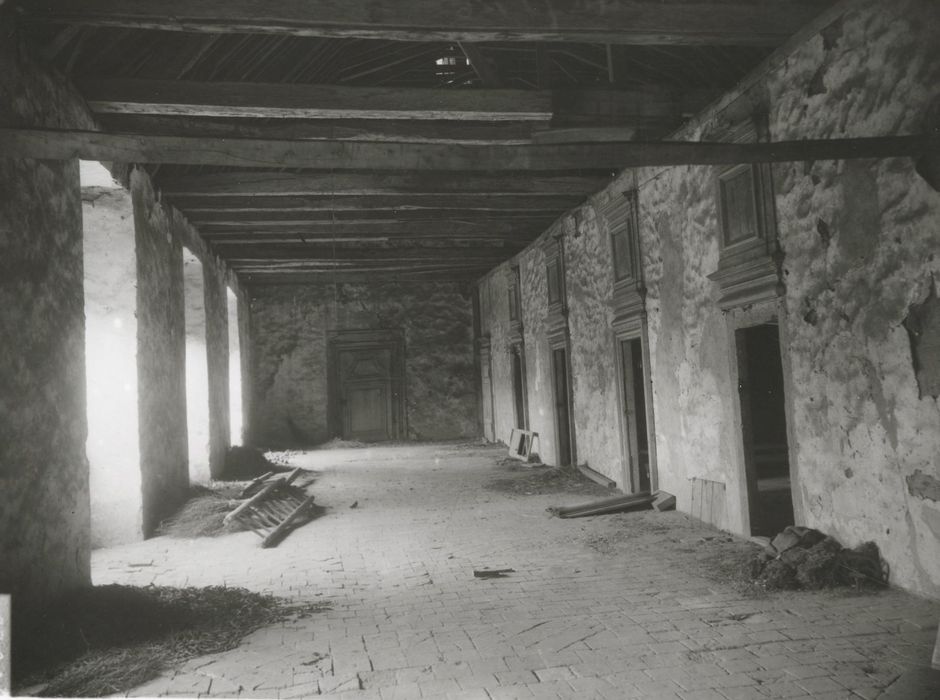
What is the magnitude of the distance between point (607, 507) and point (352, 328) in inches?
438

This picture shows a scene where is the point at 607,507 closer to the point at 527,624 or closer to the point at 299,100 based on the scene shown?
the point at 527,624

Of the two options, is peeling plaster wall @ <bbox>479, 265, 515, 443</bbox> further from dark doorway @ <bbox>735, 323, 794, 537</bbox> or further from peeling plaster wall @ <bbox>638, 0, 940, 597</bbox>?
peeling plaster wall @ <bbox>638, 0, 940, 597</bbox>

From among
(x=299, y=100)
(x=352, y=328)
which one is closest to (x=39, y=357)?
(x=299, y=100)

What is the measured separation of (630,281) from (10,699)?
7187 mm

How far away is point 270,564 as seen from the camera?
5934 mm

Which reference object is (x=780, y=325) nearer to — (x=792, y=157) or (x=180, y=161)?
(x=792, y=157)

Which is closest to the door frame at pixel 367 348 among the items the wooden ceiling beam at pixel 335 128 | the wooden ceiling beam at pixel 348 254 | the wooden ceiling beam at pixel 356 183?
the wooden ceiling beam at pixel 348 254

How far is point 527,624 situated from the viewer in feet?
13.8

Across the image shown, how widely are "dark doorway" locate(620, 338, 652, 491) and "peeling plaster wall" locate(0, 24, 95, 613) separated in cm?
609

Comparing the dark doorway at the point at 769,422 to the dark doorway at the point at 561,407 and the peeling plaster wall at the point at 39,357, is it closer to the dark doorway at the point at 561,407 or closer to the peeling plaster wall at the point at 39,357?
the dark doorway at the point at 561,407

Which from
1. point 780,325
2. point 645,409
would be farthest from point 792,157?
point 645,409

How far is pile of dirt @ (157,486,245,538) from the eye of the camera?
714 centimetres

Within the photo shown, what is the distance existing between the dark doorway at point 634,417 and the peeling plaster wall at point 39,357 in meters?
6.09

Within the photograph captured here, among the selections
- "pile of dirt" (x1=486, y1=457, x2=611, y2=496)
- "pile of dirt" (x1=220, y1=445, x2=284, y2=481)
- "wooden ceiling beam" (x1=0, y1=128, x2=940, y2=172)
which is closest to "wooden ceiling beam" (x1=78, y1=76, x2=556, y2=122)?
"wooden ceiling beam" (x1=0, y1=128, x2=940, y2=172)
